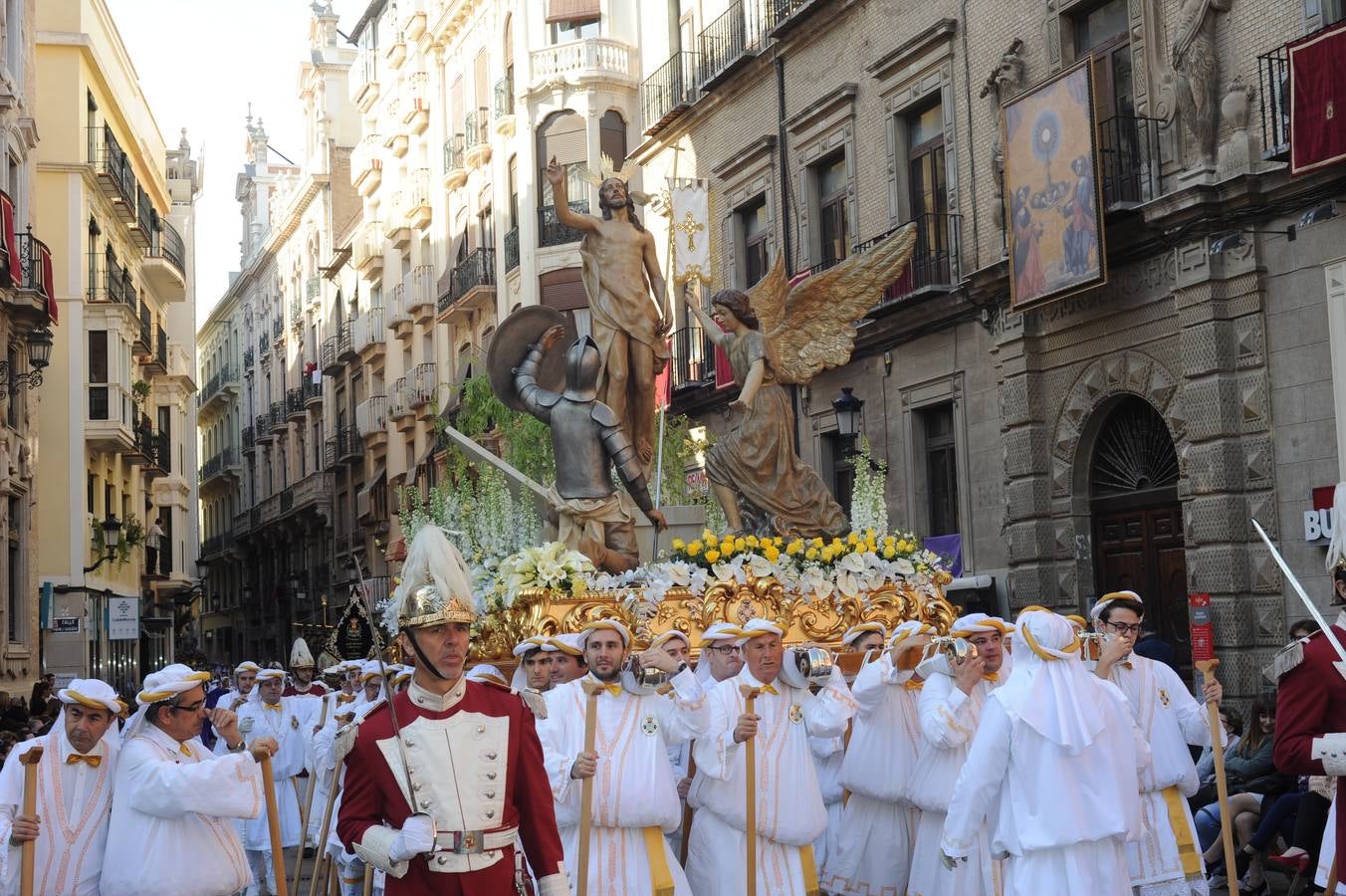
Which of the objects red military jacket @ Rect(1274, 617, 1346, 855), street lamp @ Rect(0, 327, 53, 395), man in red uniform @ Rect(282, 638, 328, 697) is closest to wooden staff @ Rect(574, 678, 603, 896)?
red military jacket @ Rect(1274, 617, 1346, 855)

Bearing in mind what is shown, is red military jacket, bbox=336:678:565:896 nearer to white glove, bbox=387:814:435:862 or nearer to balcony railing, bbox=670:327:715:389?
white glove, bbox=387:814:435:862

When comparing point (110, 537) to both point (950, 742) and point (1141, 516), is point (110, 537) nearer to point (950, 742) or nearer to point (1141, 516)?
point (1141, 516)

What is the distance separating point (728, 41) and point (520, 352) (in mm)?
15826

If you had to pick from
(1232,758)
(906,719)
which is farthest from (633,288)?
(1232,758)

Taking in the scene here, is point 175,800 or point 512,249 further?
point 512,249

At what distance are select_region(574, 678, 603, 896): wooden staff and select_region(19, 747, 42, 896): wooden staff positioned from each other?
223 centimetres

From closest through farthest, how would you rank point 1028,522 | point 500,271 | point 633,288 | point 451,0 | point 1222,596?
1. point 633,288
2. point 1222,596
3. point 1028,522
4. point 500,271
5. point 451,0

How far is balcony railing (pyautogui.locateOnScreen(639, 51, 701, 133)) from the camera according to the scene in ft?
93.8

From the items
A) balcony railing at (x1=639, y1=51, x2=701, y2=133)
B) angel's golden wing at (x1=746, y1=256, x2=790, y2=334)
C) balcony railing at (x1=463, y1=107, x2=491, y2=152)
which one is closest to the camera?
angel's golden wing at (x1=746, y1=256, x2=790, y2=334)

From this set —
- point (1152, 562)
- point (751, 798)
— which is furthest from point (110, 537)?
point (751, 798)

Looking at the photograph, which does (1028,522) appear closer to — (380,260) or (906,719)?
(906,719)

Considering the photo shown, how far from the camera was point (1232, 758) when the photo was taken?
449 inches

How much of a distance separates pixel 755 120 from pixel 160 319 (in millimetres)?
25597

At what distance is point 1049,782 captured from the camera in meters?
6.84
